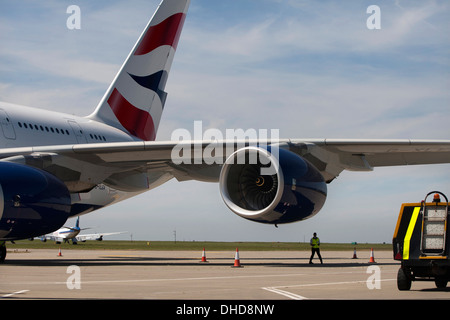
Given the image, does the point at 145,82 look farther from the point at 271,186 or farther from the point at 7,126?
the point at 271,186

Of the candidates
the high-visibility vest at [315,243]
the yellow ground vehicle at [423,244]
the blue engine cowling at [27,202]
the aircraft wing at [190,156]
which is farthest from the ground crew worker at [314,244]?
the yellow ground vehicle at [423,244]

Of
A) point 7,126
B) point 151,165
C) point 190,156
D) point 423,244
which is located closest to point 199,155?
point 190,156

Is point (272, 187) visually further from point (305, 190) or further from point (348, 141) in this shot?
point (348, 141)

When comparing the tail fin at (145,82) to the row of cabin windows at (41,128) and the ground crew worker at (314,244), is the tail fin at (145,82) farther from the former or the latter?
the ground crew worker at (314,244)

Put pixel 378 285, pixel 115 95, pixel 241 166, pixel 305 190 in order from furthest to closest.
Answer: pixel 115 95, pixel 241 166, pixel 305 190, pixel 378 285

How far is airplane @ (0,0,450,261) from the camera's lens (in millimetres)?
14359

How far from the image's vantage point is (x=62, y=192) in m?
15.2

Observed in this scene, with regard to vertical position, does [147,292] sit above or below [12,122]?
below

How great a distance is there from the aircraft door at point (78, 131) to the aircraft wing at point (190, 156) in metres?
2.03

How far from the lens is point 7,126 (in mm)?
17625

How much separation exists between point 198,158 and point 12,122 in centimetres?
502

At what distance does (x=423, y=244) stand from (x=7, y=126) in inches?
433

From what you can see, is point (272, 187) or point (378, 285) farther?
point (272, 187)
